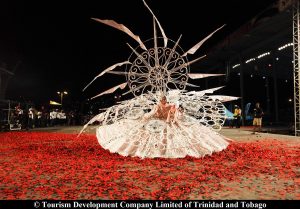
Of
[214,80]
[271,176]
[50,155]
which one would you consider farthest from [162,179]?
[214,80]

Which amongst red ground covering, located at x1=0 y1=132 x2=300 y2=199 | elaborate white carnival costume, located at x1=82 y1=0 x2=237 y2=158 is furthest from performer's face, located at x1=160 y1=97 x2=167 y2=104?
red ground covering, located at x1=0 y1=132 x2=300 y2=199

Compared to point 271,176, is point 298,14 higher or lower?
higher

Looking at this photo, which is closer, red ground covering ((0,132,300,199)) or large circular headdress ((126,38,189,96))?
red ground covering ((0,132,300,199))

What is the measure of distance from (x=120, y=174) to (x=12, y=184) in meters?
1.83

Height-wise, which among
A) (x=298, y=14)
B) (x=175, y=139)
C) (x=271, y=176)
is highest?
(x=298, y=14)

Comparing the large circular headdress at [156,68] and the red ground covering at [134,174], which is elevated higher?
the large circular headdress at [156,68]

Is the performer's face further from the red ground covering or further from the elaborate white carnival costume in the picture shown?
the red ground covering

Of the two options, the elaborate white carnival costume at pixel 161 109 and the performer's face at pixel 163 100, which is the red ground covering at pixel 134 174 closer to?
the elaborate white carnival costume at pixel 161 109

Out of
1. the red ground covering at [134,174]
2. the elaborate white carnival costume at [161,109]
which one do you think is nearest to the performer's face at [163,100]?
the elaborate white carnival costume at [161,109]

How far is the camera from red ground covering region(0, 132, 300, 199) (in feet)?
15.2

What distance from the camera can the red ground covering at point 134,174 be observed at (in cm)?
464

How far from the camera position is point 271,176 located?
5.90 meters

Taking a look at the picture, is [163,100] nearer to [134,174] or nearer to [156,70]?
[156,70]

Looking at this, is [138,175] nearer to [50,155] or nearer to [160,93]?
[160,93]
